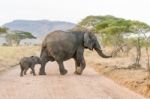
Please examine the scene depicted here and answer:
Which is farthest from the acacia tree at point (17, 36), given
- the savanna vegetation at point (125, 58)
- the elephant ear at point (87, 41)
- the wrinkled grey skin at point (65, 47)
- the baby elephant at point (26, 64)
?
the baby elephant at point (26, 64)

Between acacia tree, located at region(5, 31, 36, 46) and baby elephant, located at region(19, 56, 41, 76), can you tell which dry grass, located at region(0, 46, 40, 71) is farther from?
acacia tree, located at region(5, 31, 36, 46)

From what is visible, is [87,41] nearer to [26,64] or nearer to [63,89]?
→ [26,64]

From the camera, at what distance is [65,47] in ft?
79.0

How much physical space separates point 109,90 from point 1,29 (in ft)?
187

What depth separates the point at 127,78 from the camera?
2009 centimetres

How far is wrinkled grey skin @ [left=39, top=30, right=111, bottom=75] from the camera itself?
78.7ft

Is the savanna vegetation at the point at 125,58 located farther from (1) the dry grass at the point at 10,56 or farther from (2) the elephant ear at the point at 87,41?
(2) the elephant ear at the point at 87,41

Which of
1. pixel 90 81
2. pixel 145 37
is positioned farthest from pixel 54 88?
pixel 145 37

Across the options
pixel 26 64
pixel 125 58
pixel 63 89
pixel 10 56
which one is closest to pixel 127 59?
pixel 125 58

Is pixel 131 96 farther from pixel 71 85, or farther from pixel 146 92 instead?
pixel 71 85

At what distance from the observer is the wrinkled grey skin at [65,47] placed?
2400 centimetres

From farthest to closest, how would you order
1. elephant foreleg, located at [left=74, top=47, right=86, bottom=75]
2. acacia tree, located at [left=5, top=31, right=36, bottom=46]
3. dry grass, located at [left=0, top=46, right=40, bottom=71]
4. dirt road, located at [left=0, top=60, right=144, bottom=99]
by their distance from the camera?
Result: acacia tree, located at [left=5, top=31, right=36, bottom=46] < dry grass, located at [left=0, top=46, right=40, bottom=71] < elephant foreleg, located at [left=74, top=47, right=86, bottom=75] < dirt road, located at [left=0, top=60, right=144, bottom=99]

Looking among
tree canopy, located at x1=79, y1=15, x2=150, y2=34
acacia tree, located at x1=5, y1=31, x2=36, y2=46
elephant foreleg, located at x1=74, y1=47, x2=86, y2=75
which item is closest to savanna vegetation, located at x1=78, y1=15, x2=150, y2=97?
tree canopy, located at x1=79, y1=15, x2=150, y2=34

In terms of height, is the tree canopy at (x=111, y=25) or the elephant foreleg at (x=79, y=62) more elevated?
the elephant foreleg at (x=79, y=62)
